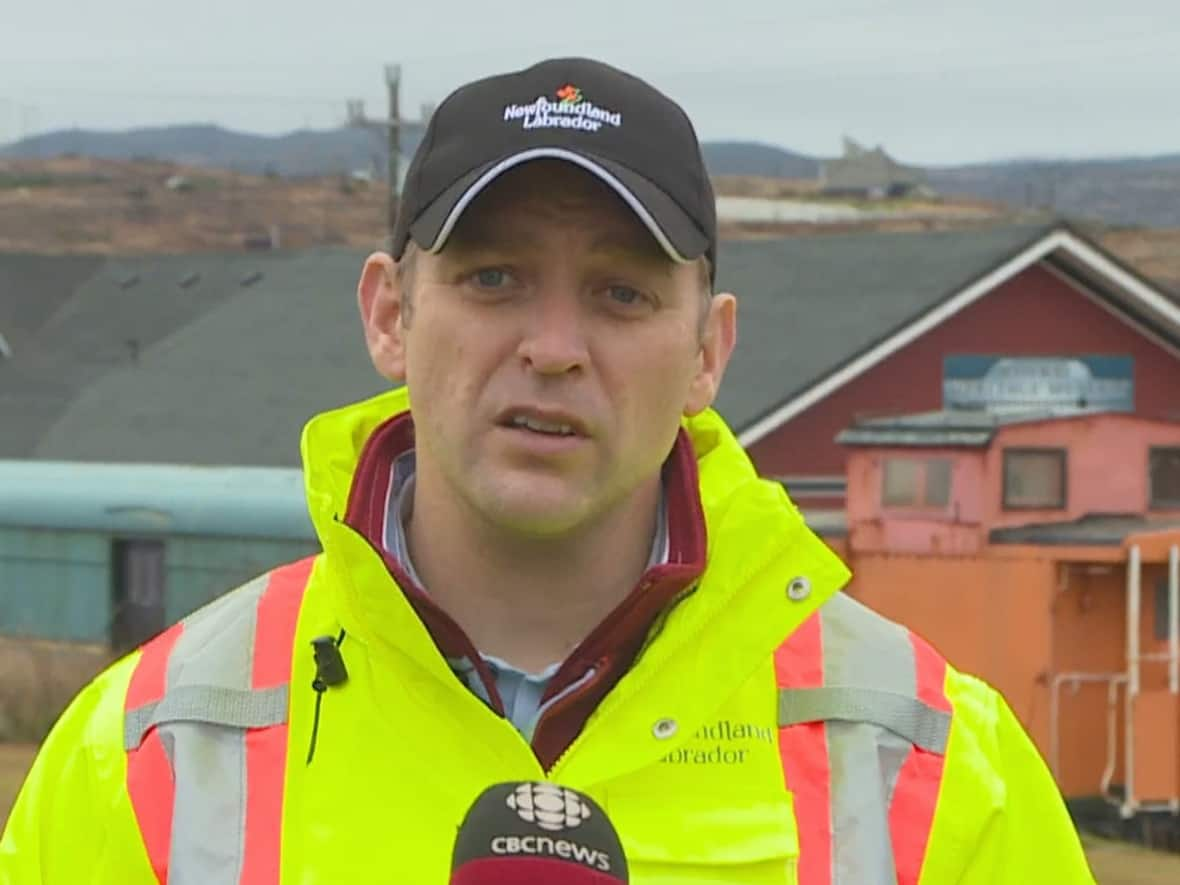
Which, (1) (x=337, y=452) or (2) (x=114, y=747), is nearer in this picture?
(2) (x=114, y=747)

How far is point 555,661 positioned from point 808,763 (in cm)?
31

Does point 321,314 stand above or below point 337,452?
above

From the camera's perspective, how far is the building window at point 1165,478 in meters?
19.8

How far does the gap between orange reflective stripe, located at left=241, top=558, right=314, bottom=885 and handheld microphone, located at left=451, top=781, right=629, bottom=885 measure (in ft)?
1.97

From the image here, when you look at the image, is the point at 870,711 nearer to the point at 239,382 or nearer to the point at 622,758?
the point at 622,758

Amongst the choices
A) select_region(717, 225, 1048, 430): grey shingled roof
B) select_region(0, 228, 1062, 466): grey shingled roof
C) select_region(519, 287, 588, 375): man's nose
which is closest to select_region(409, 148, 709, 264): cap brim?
select_region(519, 287, 588, 375): man's nose

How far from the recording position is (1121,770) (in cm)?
1902

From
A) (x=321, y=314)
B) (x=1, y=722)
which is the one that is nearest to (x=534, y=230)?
(x=1, y=722)

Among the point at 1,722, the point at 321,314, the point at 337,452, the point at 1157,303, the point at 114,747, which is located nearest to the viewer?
the point at 114,747

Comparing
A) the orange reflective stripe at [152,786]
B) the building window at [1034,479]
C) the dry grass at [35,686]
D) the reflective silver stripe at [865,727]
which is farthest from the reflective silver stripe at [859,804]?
the dry grass at [35,686]

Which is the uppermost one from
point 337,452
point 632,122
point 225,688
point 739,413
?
point 739,413

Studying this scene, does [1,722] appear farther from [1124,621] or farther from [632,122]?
[632,122]

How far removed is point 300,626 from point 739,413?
2151 cm

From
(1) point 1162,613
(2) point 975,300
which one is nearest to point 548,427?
(1) point 1162,613
